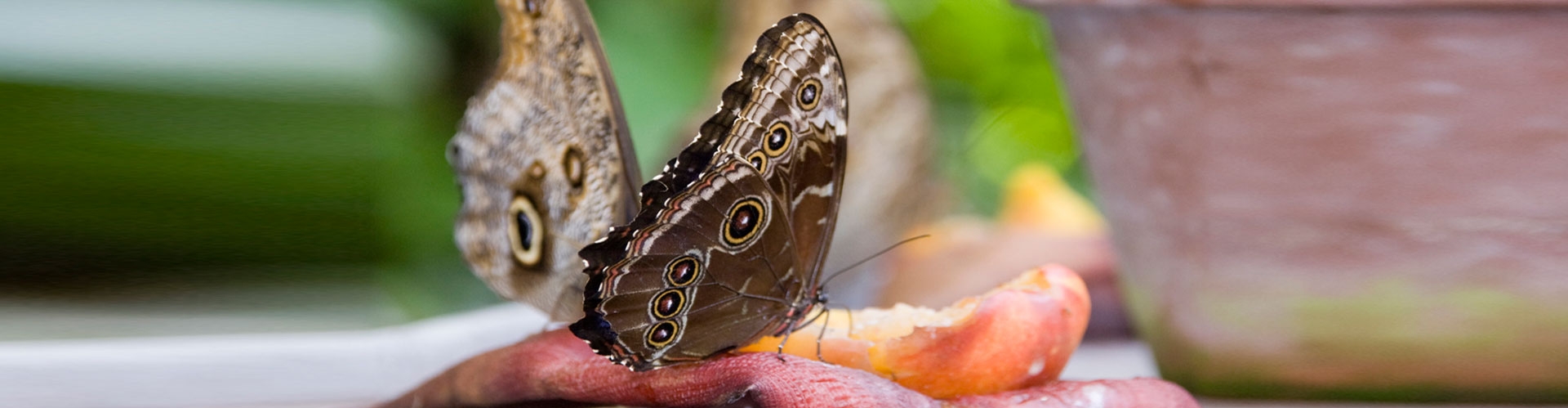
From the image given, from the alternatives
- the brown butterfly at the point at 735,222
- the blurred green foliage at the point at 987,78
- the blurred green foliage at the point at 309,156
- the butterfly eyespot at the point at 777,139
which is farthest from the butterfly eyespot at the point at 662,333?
the blurred green foliage at the point at 987,78

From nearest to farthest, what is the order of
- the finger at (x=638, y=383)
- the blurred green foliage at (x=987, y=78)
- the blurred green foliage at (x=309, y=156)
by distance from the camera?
the finger at (x=638, y=383) < the blurred green foliage at (x=309, y=156) < the blurred green foliage at (x=987, y=78)

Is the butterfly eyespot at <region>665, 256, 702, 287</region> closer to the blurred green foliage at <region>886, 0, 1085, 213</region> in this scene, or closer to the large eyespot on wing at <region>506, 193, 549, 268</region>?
the large eyespot on wing at <region>506, 193, 549, 268</region>

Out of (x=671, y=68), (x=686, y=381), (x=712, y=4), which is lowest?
(x=686, y=381)

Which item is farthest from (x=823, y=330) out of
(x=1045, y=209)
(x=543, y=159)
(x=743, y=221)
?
(x=1045, y=209)

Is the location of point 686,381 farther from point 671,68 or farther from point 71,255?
point 671,68

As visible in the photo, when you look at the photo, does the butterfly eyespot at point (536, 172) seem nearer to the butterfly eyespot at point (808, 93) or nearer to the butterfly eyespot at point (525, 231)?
the butterfly eyespot at point (525, 231)

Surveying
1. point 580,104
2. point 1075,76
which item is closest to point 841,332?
point 580,104

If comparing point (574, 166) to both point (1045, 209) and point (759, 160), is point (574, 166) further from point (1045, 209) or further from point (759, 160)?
point (1045, 209)
